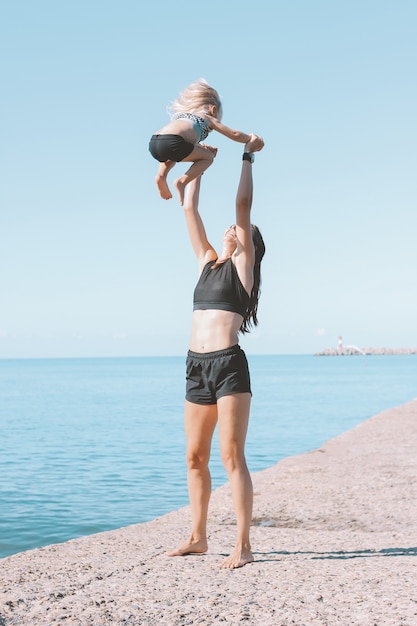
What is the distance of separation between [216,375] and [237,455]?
0.59 m

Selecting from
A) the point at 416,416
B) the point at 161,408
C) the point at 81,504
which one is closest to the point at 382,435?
the point at 416,416

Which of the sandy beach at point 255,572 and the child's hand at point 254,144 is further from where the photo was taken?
the child's hand at point 254,144

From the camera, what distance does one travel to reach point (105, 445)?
2434 centimetres

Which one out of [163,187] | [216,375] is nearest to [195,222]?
[163,187]

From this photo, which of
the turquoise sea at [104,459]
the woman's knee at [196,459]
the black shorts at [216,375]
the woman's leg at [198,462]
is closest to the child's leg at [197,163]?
the black shorts at [216,375]

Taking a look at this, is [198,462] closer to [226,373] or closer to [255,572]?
[226,373]

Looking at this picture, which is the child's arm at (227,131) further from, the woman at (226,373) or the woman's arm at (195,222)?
the woman's arm at (195,222)

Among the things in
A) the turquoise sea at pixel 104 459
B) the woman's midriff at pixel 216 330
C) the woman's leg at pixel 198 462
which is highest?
the woman's midriff at pixel 216 330

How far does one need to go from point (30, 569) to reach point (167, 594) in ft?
4.60

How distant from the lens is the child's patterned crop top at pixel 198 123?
17.7 feet

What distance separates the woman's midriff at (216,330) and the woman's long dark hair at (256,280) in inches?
11.7

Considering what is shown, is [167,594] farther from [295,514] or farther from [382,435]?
[382,435]

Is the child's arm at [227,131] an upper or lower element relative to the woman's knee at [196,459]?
upper

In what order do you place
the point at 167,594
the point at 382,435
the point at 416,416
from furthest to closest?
1. the point at 416,416
2. the point at 382,435
3. the point at 167,594
